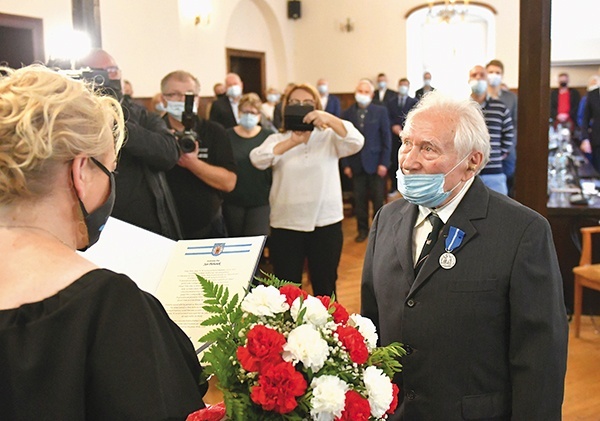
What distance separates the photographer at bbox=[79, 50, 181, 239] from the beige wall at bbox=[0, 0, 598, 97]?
6.11 meters

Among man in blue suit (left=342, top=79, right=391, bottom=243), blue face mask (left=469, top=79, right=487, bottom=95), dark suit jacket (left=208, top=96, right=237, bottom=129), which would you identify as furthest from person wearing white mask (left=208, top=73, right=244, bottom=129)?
blue face mask (left=469, top=79, right=487, bottom=95)

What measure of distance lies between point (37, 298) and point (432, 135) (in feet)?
3.80

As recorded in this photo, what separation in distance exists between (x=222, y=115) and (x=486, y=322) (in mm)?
5642

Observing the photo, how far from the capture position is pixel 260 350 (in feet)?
3.94

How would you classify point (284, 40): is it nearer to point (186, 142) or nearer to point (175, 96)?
point (175, 96)

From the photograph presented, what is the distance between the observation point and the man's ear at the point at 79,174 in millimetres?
1165

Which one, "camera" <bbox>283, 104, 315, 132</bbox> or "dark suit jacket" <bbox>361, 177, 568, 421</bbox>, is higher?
"camera" <bbox>283, 104, 315, 132</bbox>

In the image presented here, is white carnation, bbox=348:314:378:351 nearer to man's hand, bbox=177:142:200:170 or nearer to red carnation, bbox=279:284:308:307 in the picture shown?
red carnation, bbox=279:284:308:307

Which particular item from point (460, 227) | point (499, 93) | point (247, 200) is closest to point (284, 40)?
point (499, 93)

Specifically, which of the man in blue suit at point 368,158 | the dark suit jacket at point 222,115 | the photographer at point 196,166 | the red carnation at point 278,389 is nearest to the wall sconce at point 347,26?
the man in blue suit at point 368,158

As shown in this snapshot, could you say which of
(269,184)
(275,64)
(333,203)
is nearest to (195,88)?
(333,203)

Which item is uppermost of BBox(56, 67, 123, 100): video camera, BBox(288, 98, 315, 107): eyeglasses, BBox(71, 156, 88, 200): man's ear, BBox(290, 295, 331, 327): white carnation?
BBox(56, 67, 123, 100): video camera

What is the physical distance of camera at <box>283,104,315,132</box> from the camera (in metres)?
3.63

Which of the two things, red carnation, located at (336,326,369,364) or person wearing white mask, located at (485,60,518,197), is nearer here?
red carnation, located at (336,326,369,364)
